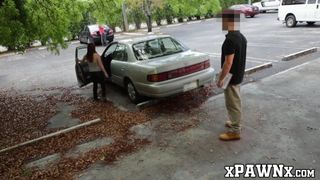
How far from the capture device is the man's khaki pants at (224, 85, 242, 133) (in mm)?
4961

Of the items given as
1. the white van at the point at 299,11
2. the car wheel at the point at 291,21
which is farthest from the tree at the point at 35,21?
the car wheel at the point at 291,21

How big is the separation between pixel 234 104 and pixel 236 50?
86 cm

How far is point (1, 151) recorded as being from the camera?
5.47m

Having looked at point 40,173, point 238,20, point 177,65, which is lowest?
point 40,173

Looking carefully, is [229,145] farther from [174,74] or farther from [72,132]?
[72,132]

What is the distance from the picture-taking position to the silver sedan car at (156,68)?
6523mm

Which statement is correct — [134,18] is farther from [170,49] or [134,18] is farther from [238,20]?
[238,20]

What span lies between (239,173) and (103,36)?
18690 mm

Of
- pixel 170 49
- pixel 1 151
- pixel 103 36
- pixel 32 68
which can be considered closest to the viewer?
pixel 1 151

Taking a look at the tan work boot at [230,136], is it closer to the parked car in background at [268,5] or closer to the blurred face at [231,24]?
the blurred face at [231,24]

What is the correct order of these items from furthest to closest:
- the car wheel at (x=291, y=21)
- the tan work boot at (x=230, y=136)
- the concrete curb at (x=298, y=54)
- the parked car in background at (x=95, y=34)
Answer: the parked car in background at (x=95, y=34) < the car wheel at (x=291, y=21) < the concrete curb at (x=298, y=54) < the tan work boot at (x=230, y=136)

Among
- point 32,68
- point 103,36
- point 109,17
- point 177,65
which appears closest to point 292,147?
point 177,65

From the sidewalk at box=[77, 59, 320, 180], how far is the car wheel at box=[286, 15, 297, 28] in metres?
13.9

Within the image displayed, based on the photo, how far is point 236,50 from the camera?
471 cm
